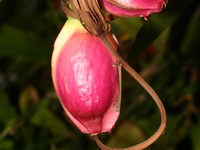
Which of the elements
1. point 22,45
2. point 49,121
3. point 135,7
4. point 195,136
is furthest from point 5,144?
point 135,7

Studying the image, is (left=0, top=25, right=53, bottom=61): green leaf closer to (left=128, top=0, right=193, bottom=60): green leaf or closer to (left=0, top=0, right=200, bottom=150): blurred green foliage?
(left=0, top=0, right=200, bottom=150): blurred green foliage

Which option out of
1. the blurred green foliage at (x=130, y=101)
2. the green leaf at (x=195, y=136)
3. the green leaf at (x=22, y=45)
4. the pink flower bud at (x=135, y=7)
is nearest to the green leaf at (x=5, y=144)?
the blurred green foliage at (x=130, y=101)

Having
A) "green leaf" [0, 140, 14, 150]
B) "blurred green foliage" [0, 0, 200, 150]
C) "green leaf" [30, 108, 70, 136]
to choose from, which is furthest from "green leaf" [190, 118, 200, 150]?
"green leaf" [0, 140, 14, 150]

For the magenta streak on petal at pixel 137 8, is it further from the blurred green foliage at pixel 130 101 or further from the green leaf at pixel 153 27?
the blurred green foliage at pixel 130 101

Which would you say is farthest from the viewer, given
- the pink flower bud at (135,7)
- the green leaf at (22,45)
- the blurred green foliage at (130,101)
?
the green leaf at (22,45)

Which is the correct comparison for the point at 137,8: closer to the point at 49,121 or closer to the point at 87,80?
the point at 87,80

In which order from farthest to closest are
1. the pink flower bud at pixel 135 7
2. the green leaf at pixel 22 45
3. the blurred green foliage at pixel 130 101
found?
the green leaf at pixel 22 45
the blurred green foliage at pixel 130 101
the pink flower bud at pixel 135 7

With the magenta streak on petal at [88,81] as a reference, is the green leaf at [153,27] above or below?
below
